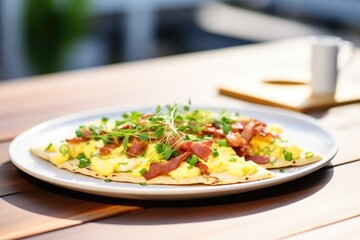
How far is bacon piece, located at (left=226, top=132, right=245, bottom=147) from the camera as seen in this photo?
4.29 ft

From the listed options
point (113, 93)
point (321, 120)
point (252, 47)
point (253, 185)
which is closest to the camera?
point (253, 185)

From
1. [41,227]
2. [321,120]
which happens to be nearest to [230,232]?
[41,227]

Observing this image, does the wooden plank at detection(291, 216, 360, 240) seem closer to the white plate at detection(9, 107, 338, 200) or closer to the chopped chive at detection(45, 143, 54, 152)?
the white plate at detection(9, 107, 338, 200)

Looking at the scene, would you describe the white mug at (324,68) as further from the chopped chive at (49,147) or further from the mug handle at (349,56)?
the chopped chive at (49,147)

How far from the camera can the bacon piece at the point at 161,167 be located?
1.22 m

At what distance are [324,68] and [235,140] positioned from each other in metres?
0.78

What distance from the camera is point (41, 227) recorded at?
1128 mm

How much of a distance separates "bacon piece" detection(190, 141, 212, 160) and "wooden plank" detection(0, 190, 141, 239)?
0.47 ft

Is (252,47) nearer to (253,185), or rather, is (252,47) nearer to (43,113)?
(43,113)

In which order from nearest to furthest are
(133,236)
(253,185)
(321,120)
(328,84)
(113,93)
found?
1. (133,236)
2. (253,185)
3. (321,120)
4. (328,84)
5. (113,93)

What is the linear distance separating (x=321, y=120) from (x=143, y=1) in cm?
487

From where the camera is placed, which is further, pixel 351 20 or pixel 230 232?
pixel 351 20

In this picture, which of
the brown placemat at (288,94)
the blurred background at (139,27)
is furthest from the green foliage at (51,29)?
the brown placemat at (288,94)

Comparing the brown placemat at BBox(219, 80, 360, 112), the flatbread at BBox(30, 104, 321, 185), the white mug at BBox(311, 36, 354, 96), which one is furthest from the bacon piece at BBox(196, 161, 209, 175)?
the white mug at BBox(311, 36, 354, 96)
